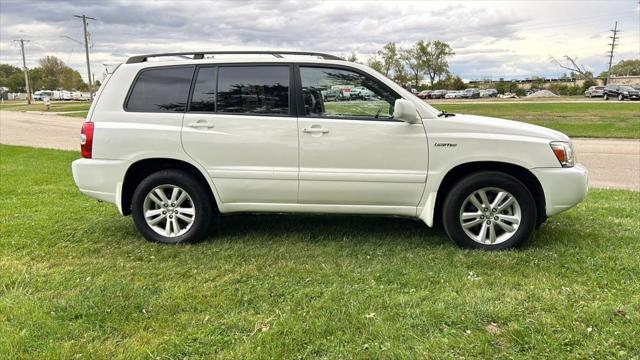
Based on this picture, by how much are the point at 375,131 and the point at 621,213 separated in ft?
11.3

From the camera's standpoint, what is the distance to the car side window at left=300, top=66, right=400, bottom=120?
4770 mm

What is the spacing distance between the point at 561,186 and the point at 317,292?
94.0 inches

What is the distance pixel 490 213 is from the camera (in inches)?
186

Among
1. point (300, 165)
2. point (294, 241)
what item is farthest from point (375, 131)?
point (294, 241)

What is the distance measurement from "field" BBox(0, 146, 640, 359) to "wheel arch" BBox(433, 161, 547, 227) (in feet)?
1.35

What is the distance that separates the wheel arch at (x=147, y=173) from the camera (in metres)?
5.01

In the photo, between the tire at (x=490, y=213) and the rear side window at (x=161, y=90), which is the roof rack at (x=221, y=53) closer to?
the rear side window at (x=161, y=90)

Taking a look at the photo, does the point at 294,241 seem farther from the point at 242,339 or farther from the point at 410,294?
the point at 242,339

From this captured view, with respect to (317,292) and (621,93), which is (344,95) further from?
(621,93)

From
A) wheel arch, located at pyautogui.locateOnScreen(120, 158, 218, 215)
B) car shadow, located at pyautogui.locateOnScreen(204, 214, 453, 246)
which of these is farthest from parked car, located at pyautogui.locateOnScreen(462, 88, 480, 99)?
wheel arch, located at pyautogui.locateOnScreen(120, 158, 218, 215)

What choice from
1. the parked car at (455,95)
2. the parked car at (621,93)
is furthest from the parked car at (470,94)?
the parked car at (621,93)

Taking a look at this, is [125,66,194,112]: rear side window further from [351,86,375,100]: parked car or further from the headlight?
the headlight

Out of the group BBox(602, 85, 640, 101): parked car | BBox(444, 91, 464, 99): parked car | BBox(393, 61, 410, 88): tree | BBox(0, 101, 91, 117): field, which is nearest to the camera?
BBox(0, 101, 91, 117): field

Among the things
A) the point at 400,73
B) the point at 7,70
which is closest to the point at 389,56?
the point at 400,73
